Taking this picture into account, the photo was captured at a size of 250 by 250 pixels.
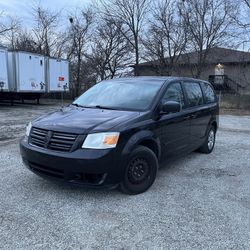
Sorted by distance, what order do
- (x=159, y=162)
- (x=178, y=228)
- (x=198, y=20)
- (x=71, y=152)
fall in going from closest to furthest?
(x=178, y=228) → (x=71, y=152) → (x=159, y=162) → (x=198, y=20)

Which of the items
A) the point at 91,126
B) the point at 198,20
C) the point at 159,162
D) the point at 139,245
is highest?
the point at 198,20

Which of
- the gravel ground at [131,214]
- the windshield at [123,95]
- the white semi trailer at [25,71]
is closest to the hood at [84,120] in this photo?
the windshield at [123,95]

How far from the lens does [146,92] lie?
4.94 m

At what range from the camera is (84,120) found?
4.11 meters

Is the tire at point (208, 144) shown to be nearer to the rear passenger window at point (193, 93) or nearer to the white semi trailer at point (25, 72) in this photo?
the rear passenger window at point (193, 93)

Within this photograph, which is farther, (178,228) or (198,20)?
(198,20)

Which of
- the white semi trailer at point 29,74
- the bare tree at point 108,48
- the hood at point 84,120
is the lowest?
the hood at point 84,120

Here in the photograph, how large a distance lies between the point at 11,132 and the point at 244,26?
18.8 m

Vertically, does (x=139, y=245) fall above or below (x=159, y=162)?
below

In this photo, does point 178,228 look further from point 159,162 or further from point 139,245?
point 159,162

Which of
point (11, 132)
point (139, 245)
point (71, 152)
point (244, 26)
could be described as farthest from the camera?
point (244, 26)

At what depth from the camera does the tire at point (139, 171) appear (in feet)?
13.5

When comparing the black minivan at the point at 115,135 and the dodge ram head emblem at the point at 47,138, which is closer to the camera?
the black minivan at the point at 115,135

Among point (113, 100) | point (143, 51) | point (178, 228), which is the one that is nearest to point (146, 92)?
point (113, 100)
